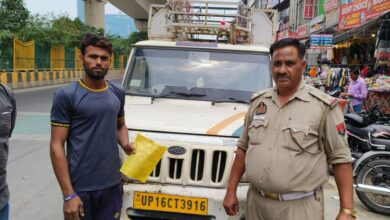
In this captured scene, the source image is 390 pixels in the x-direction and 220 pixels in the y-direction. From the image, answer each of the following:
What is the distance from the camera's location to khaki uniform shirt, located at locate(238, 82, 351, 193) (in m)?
2.39

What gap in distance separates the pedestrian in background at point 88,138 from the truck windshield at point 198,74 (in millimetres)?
1710

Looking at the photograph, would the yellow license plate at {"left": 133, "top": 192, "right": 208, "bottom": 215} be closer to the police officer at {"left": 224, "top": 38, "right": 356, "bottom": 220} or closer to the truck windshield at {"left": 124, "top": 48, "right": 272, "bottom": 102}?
the police officer at {"left": 224, "top": 38, "right": 356, "bottom": 220}

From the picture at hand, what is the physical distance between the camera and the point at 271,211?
2.50 m

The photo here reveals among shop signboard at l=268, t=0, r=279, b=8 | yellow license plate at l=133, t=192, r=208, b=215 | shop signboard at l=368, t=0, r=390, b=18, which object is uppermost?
shop signboard at l=268, t=0, r=279, b=8

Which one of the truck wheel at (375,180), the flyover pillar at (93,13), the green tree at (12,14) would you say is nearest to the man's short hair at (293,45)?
the truck wheel at (375,180)

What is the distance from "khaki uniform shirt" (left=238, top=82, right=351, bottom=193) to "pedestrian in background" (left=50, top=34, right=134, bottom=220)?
38.6 inches

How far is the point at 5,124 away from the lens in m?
2.65

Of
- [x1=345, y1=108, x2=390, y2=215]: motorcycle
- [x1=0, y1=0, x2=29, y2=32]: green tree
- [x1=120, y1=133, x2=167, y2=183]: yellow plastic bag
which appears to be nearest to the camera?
[x1=120, y1=133, x2=167, y2=183]: yellow plastic bag

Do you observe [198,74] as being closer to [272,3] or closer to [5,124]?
[5,124]

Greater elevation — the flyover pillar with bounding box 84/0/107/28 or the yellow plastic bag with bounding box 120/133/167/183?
the flyover pillar with bounding box 84/0/107/28

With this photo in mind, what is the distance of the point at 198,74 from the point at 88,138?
2.14 metres

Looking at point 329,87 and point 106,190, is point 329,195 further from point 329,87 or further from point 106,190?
point 329,87

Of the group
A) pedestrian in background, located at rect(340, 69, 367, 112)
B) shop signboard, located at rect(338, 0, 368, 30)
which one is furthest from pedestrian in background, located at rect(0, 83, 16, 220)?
shop signboard, located at rect(338, 0, 368, 30)

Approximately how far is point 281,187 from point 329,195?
357 centimetres
